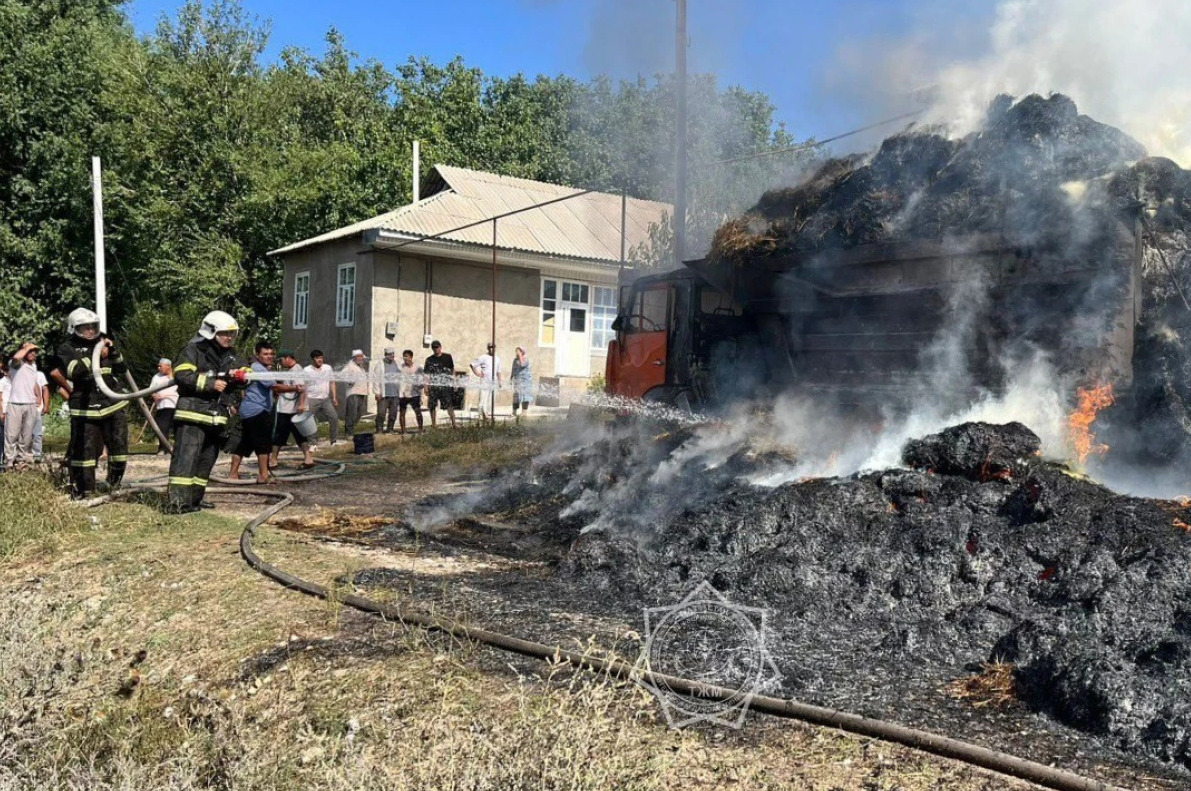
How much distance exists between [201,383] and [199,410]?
0.97 ft

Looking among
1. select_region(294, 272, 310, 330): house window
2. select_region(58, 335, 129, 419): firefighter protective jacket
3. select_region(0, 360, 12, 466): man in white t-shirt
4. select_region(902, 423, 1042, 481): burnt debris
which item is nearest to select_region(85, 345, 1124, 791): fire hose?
select_region(902, 423, 1042, 481): burnt debris

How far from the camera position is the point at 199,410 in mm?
8562

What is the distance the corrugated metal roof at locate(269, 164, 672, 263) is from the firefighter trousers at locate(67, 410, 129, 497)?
1034 centimetres

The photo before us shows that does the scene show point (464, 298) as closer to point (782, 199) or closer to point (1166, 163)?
point (782, 199)

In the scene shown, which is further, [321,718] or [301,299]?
[301,299]

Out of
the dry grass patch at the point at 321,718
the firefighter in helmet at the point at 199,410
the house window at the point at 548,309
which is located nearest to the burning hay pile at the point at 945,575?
the dry grass patch at the point at 321,718

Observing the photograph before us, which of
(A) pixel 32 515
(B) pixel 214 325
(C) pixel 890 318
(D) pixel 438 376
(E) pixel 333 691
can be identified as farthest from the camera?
(D) pixel 438 376

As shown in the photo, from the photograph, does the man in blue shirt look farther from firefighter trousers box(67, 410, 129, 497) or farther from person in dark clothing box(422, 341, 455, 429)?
person in dark clothing box(422, 341, 455, 429)

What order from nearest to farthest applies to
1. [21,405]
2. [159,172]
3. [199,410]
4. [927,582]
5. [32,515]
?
[927,582] → [32,515] → [199,410] → [21,405] → [159,172]

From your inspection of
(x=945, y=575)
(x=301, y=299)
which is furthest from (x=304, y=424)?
(x=301, y=299)

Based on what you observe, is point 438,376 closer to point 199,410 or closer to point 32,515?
point 199,410

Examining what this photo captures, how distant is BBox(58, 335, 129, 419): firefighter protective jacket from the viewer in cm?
925

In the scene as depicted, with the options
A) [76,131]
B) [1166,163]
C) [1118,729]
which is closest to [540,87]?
[76,131]

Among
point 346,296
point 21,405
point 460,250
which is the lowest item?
point 21,405
